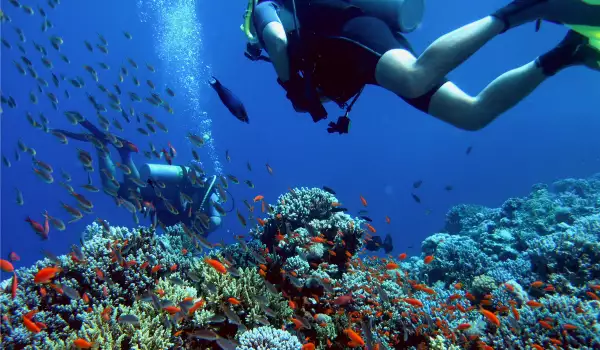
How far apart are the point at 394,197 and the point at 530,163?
2060 inches

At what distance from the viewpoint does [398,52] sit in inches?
121

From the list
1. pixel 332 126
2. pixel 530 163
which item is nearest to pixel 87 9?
pixel 332 126

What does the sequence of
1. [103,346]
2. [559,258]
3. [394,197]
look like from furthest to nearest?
[394,197] < [559,258] < [103,346]

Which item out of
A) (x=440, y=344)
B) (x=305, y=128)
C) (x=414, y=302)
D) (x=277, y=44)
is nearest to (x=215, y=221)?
(x=414, y=302)

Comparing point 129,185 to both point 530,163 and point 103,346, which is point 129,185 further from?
point 530,163

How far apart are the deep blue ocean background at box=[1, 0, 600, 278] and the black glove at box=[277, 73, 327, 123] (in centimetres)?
5494

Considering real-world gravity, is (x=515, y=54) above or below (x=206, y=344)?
above

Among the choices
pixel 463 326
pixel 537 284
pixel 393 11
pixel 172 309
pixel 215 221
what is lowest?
pixel 172 309

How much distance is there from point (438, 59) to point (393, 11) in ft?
4.47

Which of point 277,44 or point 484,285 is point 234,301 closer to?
point 277,44

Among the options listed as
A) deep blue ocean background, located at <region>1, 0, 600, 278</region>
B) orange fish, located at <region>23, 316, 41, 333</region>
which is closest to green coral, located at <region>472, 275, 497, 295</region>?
orange fish, located at <region>23, 316, 41, 333</region>

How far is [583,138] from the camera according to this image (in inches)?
4626

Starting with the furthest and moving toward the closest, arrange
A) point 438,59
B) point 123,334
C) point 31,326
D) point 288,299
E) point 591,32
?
1. point 288,299
2. point 31,326
3. point 123,334
4. point 438,59
5. point 591,32

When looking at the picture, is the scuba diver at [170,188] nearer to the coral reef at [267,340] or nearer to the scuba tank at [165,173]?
the scuba tank at [165,173]
